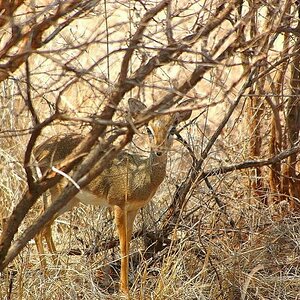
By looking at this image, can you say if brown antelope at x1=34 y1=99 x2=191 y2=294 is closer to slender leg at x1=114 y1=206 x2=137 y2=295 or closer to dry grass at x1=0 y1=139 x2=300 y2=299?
slender leg at x1=114 y1=206 x2=137 y2=295

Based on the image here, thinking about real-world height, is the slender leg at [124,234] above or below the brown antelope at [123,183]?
below

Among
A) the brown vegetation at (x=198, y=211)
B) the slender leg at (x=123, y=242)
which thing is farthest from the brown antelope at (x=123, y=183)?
the brown vegetation at (x=198, y=211)

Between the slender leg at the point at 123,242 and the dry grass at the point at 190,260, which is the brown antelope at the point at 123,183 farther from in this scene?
the dry grass at the point at 190,260

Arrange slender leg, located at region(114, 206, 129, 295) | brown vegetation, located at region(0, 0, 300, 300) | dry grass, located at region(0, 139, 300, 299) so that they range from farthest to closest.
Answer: slender leg, located at region(114, 206, 129, 295) → dry grass, located at region(0, 139, 300, 299) → brown vegetation, located at region(0, 0, 300, 300)

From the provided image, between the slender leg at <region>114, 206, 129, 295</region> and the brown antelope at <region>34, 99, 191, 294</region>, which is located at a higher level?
the brown antelope at <region>34, 99, 191, 294</region>

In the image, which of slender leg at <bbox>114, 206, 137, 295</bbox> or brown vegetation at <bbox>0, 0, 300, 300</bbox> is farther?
slender leg at <bbox>114, 206, 137, 295</bbox>

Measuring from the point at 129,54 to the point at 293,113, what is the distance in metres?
2.96

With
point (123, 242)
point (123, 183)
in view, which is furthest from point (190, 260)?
point (123, 183)

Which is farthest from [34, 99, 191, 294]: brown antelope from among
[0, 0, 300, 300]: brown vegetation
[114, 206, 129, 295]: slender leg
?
[0, 0, 300, 300]: brown vegetation

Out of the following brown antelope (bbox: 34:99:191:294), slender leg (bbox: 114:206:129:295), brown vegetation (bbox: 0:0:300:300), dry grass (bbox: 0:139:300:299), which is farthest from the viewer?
brown antelope (bbox: 34:99:191:294)

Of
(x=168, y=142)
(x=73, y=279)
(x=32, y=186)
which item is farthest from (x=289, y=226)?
(x=32, y=186)

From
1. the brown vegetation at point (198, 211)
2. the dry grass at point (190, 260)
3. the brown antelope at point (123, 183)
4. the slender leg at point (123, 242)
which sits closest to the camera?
the brown vegetation at point (198, 211)

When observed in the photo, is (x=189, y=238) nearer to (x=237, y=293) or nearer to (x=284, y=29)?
(x=237, y=293)

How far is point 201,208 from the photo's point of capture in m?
5.07
